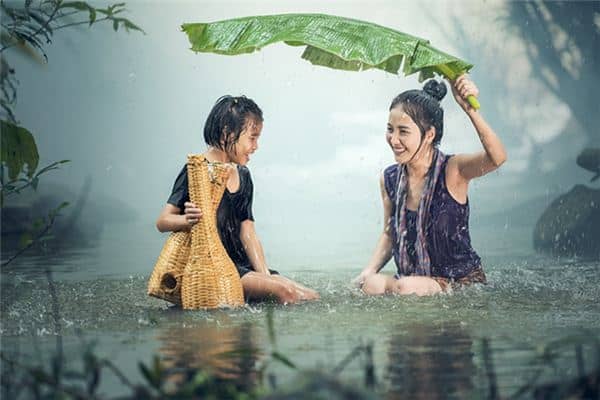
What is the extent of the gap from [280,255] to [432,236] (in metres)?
2.40

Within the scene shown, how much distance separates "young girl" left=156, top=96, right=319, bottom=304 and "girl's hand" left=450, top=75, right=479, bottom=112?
1209 millimetres

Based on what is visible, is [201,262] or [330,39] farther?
[330,39]

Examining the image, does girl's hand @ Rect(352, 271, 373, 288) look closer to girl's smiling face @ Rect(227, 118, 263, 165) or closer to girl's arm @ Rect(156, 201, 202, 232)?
girl's smiling face @ Rect(227, 118, 263, 165)

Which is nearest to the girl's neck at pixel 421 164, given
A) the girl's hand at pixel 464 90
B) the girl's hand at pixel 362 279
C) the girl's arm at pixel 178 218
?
the girl's hand at pixel 464 90

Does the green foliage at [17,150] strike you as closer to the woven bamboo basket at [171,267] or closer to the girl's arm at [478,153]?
the woven bamboo basket at [171,267]

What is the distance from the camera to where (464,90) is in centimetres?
745

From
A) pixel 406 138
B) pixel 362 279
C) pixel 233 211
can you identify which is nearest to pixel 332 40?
pixel 406 138

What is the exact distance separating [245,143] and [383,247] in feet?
4.21

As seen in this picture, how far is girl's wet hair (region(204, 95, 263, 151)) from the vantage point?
736 cm

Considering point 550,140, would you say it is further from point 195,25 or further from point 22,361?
point 22,361

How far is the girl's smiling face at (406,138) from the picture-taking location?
7816 mm

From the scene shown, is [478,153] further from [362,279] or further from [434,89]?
[362,279]

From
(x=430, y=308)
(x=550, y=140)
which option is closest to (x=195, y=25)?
(x=430, y=308)

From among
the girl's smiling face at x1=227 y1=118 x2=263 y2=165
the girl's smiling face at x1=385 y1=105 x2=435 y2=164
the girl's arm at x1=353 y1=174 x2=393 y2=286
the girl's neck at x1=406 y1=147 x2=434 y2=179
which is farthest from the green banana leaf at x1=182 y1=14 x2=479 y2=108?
the girl's arm at x1=353 y1=174 x2=393 y2=286
